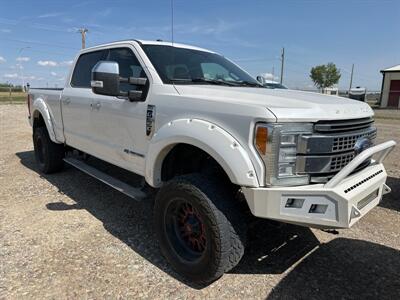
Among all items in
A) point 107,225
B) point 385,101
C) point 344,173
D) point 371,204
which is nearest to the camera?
point 344,173

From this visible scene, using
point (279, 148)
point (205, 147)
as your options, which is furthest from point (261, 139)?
point (205, 147)

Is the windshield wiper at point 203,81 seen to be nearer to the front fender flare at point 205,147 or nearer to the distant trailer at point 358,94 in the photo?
the front fender flare at point 205,147

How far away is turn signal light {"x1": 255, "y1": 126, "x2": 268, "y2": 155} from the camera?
2.34m

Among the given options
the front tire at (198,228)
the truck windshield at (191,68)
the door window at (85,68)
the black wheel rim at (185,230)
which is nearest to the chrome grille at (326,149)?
the front tire at (198,228)

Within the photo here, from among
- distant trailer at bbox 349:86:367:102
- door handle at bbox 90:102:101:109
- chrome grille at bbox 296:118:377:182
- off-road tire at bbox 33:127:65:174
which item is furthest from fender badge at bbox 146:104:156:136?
off-road tire at bbox 33:127:65:174

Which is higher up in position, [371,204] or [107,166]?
[371,204]

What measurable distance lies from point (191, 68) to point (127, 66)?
0.73 m

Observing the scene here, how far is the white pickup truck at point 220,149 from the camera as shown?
236 cm

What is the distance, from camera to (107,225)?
3.97m

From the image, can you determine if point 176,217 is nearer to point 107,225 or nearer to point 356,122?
point 107,225

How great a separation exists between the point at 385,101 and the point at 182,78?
34.5 metres

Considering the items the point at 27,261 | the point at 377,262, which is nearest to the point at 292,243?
the point at 377,262

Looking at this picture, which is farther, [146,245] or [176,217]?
[146,245]

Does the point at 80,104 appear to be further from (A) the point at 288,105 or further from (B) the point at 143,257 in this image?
(A) the point at 288,105
